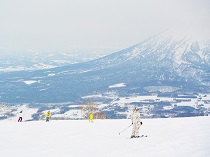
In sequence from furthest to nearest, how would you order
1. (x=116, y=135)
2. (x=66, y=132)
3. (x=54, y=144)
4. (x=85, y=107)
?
1. (x=85, y=107)
2. (x=66, y=132)
3. (x=116, y=135)
4. (x=54, y=144)

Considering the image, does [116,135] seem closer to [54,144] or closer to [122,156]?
[54,144]

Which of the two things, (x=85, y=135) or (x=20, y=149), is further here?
(x=85, y=135)

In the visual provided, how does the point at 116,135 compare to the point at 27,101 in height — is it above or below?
below

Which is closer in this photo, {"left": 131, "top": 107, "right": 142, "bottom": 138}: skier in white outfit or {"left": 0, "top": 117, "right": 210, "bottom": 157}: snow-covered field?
{"left": 0, "top": 117, "right": 210, "bottom": 157}: snow-covered field

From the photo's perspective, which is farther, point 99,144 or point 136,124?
point 136,124

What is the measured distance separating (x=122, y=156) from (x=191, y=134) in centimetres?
488

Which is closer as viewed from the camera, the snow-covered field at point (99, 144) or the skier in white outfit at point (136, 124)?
the snow-covered field at point (99, 144)

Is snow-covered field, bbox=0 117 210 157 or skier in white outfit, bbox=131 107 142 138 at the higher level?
skier in white outfit, bbox=131 107 142 138

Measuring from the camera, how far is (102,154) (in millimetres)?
15195

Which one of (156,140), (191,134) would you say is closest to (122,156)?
(156,140)

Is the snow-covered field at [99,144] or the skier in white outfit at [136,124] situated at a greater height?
the skier in white outfit at [136,124]

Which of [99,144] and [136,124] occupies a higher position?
[136,124]

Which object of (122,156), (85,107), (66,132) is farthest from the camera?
(85,107)

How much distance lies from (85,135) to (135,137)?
3756mm
